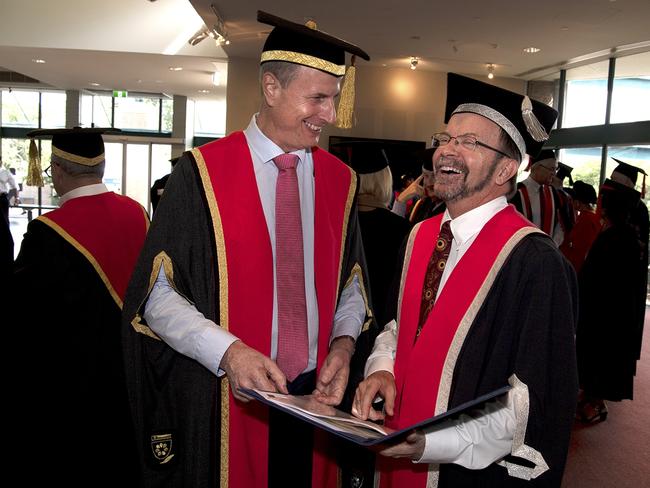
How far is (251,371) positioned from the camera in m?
1.40

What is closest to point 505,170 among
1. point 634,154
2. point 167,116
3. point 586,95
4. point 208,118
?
point 634,154

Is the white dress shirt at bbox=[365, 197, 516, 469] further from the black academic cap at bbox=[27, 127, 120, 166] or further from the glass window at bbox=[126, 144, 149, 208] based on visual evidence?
the glass window at bbox=[126, 144, 149, 208]

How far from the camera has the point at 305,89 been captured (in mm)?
1755

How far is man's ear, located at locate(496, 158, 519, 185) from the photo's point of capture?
5.69ft

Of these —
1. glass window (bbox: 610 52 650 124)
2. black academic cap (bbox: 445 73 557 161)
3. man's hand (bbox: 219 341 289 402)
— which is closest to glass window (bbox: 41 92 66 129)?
glass window (bbox: 610 52 650 124)

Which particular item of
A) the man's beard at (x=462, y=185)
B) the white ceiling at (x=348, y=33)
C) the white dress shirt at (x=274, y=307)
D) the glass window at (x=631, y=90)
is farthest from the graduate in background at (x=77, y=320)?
the glass window at (x=631, y=90)

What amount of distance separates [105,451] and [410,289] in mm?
2050

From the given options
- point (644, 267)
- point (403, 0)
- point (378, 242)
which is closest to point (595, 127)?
point (403, 0)

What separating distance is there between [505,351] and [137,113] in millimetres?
19632

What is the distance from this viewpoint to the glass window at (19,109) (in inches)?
755

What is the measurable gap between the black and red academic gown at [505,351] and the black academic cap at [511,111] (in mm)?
251

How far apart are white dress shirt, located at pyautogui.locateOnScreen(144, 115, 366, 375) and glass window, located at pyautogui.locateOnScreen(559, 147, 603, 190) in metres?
10.7

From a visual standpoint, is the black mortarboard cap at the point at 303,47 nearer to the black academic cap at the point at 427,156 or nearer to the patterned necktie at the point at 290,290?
Result: the patterned necktie at the point at 290,290

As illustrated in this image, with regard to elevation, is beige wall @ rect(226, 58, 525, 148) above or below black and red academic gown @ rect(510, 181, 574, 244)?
above
